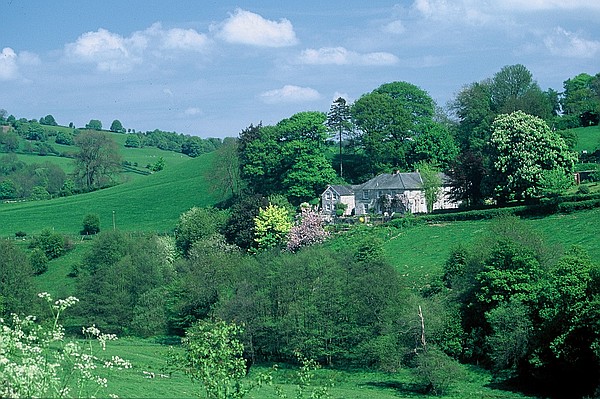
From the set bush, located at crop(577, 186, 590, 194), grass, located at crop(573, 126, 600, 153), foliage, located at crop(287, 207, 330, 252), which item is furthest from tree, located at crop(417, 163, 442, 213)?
grass, located at crop(573, 126, 600, 153)

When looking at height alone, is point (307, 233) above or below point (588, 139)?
below

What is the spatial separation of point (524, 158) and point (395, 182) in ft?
58.8

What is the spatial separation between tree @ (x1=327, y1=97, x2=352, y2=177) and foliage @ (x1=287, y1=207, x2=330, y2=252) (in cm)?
2216

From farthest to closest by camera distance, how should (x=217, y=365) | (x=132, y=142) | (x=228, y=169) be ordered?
(x=132, y=142) → (x=228, y=169) → (x=217, y=365)

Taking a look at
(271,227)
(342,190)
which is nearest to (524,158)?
(271,227)

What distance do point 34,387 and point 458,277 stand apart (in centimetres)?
3630

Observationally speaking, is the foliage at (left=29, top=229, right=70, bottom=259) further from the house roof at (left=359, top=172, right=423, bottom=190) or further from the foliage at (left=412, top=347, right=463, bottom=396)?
the foliage at (left=412, top=347, right=463, bottom=396)

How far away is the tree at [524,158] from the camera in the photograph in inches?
2488

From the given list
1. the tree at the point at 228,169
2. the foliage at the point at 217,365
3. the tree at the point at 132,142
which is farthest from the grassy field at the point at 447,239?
the tree at the point at 132,142

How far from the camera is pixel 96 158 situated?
407ft

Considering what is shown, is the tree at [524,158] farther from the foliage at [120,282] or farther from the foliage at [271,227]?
the foliage at [120,282]

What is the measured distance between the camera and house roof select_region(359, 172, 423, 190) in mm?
77938

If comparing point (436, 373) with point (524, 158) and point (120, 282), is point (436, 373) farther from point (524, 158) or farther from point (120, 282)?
point (120, 282)

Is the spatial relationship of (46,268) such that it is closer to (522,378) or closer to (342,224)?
(342,224)
